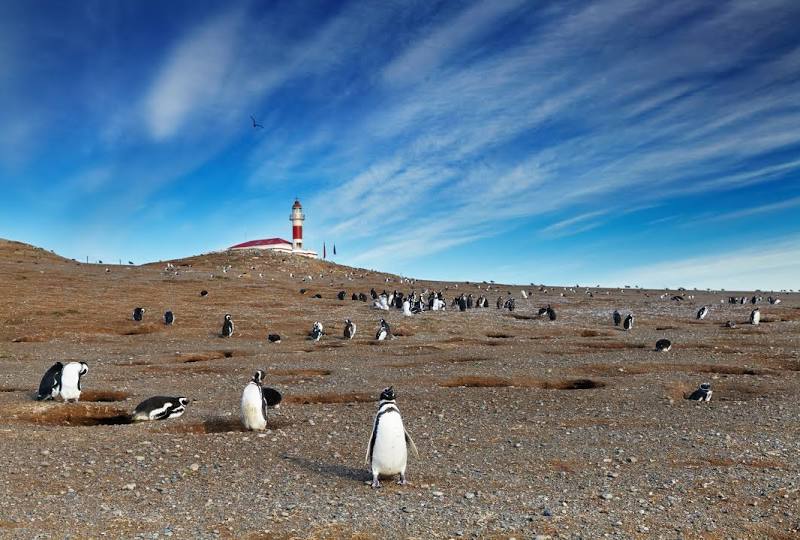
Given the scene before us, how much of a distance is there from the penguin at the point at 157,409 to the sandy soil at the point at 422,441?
1.14 ft

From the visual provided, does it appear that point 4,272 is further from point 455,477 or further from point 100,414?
point 455,477

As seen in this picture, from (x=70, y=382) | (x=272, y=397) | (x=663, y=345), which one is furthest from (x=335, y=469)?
(x=663, y=345)

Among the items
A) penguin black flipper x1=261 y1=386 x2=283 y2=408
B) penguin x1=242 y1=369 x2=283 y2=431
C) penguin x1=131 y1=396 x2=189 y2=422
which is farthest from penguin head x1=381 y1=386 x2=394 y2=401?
penguin x1=131 y1=396 x2=189 y2=422

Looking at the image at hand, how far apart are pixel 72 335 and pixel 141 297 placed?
Result: 14009mm

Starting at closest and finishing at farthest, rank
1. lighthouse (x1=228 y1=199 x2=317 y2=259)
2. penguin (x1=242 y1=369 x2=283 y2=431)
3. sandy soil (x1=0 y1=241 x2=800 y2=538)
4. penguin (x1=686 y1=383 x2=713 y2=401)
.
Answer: sandy soil (x1=0 y1=241 x2=800 y2=538)
penguin (x1=242 y1=369 x2=283 y2=431)
penguin (x1=686 y1=383 x2=713 y2=401)
lighthouse (x1=228 y1=199 x2=317 y2=259)

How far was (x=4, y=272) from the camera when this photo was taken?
46094mm

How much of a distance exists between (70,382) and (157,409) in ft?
8.23

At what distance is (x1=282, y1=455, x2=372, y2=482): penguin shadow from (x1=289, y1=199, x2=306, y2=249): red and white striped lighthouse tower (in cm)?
8042

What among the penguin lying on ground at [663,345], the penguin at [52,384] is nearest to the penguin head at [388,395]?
the penguin at [52,384]

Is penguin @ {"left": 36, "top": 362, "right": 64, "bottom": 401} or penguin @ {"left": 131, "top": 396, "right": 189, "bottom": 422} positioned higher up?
penguin @ {"left": 36, "top": 362, "right": 64, "bottom": 401}

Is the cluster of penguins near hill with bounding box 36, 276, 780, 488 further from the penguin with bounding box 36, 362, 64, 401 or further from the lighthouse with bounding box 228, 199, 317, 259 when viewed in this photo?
the lighthouse with bounding box 228, 199, 317, 259

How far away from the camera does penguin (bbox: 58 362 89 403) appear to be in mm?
12906

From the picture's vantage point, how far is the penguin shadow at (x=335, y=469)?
859 centimetres

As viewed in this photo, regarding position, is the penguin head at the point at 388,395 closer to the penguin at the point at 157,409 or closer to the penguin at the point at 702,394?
the penguin at the point at 157,409
